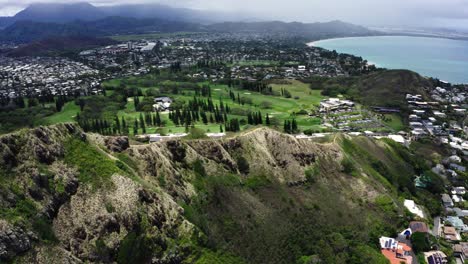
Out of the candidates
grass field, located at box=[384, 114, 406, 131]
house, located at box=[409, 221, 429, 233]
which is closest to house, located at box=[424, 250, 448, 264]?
house, located at box=[409, 221, 429, 233]

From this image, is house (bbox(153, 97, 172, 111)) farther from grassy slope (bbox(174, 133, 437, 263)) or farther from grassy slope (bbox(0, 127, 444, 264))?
grassy slope (bbox(174, 133, 437, 263))

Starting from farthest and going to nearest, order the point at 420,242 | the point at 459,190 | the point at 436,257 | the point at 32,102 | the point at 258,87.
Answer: the point at 258,87
the point at 32,102
the point at 459,190
the point at 420,242
the point at 436,257

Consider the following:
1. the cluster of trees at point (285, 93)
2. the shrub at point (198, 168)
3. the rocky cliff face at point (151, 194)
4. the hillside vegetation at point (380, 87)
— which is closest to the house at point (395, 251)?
the rocky cliff face at point (151, 194)

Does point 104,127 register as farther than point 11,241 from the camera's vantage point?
Yes

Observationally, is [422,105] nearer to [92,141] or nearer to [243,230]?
[243,230]

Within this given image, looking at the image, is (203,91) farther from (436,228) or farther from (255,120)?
(436,228)

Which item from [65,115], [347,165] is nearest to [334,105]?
[347,165]

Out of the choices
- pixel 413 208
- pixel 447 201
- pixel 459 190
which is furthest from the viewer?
pixel 459 190
